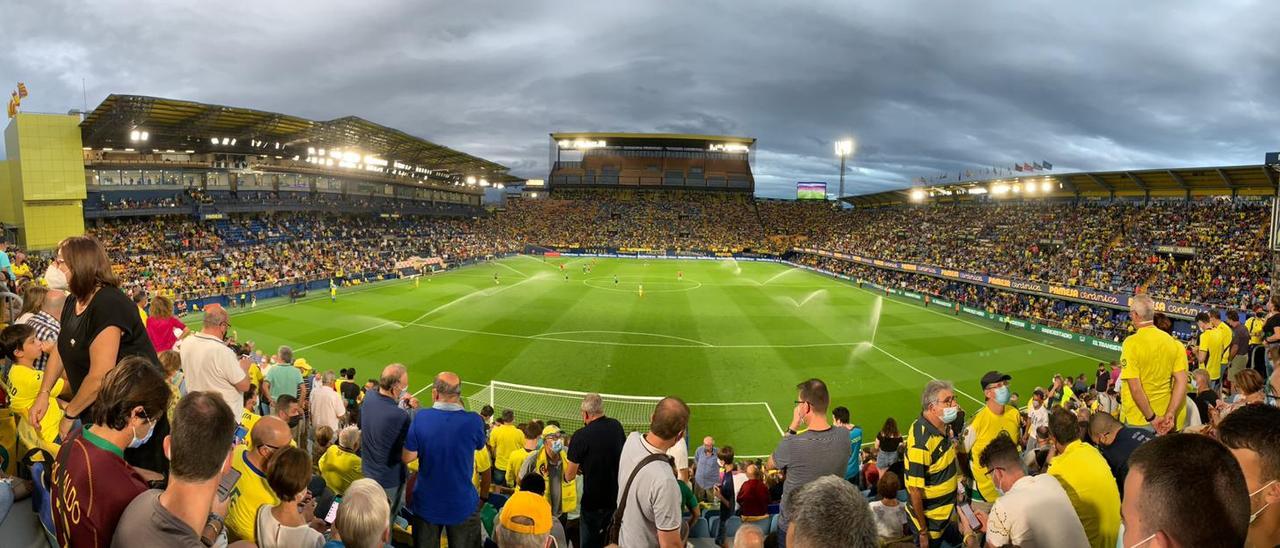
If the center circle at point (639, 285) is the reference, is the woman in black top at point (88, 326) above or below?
above

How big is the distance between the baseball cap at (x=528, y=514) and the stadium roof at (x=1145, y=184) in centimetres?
5424

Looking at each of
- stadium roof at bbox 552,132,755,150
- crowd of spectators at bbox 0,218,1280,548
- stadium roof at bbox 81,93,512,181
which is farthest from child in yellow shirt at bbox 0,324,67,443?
stadium roof at bbox 552,132,755,150

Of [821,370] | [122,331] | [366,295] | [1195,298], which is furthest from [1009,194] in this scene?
[122,331]

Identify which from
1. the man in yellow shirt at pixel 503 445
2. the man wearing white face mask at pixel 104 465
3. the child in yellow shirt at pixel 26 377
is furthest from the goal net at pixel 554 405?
the man wearing white face mask at pixel 104 465

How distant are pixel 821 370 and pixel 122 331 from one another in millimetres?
22952

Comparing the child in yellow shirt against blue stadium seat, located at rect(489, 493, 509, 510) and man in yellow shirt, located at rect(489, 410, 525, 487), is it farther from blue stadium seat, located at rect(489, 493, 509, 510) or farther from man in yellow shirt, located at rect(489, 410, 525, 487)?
man in yellow shirt, located at rect(489, 410, 525, 487)

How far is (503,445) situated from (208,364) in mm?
4169

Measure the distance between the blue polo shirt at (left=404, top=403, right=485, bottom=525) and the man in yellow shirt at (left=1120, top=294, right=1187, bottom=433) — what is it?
7.03 metres

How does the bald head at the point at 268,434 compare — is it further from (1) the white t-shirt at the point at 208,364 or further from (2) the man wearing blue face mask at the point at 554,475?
(2) the man wearing blue face mask at the point at 554,475

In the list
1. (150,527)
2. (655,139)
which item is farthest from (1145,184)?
(655,139)

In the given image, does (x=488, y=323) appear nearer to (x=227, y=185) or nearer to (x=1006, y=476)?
(x=1006, y=476)

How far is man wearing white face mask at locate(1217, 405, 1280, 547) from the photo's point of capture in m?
3.01

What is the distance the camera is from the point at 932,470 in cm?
543

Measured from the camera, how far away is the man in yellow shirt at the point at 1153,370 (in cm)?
589
